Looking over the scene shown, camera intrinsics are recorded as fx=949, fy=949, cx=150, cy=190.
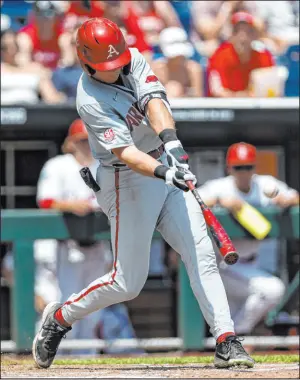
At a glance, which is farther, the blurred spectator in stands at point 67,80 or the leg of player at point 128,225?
the blurred spectator in stands at point 67,80

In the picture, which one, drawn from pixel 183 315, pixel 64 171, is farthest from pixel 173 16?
pixel 183 315

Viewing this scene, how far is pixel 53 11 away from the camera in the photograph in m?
8.98

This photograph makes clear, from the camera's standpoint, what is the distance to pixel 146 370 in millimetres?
5062

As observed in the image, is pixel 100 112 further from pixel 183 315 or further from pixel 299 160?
pixel 299 160

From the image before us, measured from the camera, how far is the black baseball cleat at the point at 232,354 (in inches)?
180

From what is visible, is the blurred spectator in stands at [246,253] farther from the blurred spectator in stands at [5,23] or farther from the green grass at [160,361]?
the blurred spectator in stands at [5,23]

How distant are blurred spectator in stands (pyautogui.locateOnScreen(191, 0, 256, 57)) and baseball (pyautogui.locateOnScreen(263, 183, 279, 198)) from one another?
1857 mm

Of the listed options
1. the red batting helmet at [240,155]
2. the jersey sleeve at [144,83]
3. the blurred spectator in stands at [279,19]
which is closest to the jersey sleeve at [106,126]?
the jersey sleeve at [144,83]

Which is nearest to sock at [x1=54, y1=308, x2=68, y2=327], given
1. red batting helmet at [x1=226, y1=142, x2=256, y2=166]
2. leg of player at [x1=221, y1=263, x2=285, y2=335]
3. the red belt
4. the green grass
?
the green grass

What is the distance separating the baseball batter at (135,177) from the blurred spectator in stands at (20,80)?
342 centimetres

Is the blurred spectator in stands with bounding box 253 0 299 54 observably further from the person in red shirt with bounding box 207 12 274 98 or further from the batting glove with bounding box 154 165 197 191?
the batting glove with bounding box 154 165 197 191

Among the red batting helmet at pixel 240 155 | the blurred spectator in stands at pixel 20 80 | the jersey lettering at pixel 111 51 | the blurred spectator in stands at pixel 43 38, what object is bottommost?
the red batting helmet at pixel 240 155

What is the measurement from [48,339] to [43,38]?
14.1 feet

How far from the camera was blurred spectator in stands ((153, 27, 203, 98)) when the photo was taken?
8.49m
